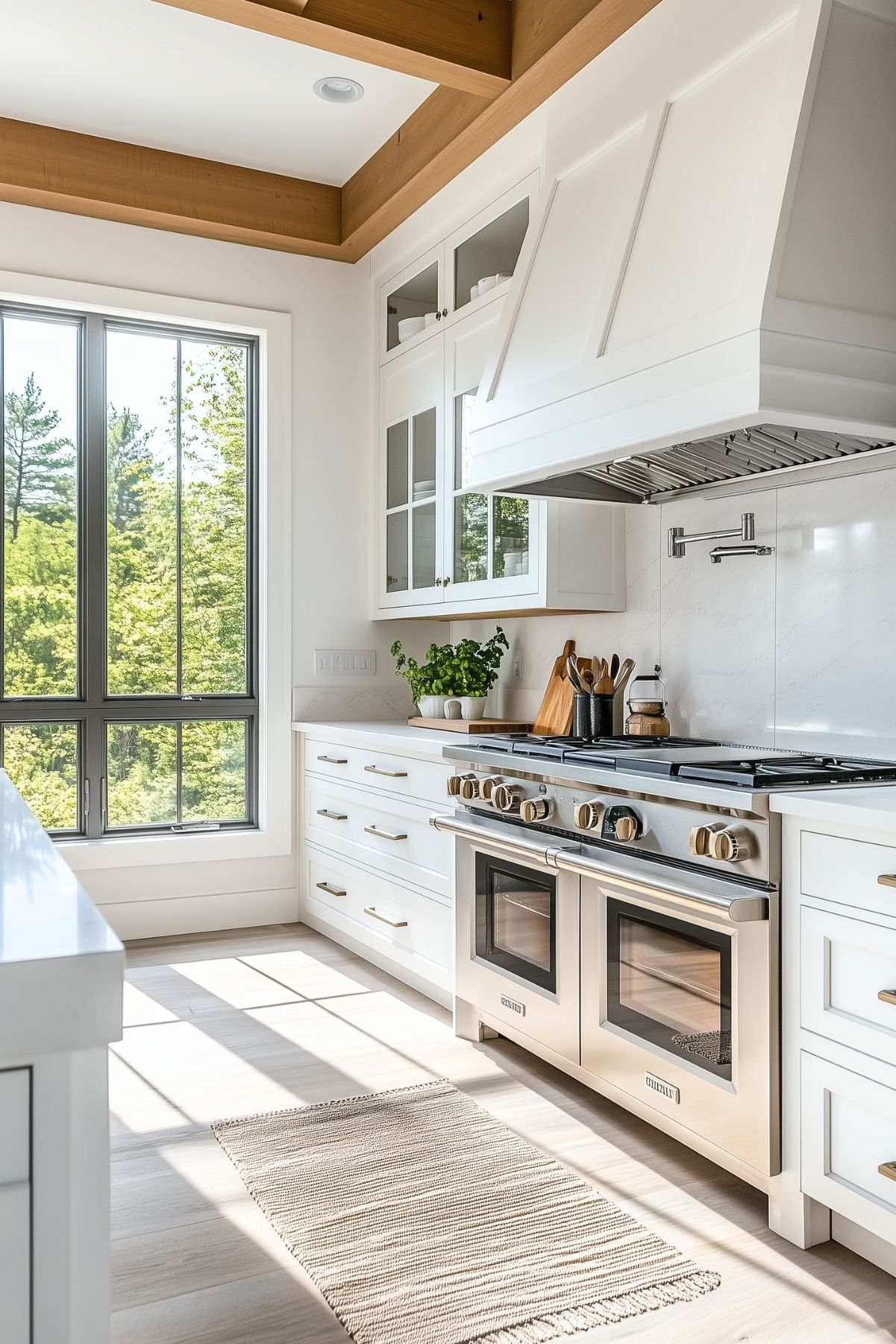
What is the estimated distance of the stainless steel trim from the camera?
1.91 meters

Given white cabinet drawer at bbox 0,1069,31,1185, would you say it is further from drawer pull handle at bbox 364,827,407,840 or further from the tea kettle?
drawer pull handle at bbox 364,827,407,840

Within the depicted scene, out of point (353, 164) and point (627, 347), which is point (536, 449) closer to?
point (627, 347)

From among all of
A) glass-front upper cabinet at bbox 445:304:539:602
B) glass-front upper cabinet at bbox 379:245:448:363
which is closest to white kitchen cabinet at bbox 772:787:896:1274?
glass-front upper cabinet at bbox 445:304:539:602

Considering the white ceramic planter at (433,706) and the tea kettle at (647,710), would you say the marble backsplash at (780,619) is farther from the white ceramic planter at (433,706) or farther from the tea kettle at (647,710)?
the white ceramic planter at (433,706)

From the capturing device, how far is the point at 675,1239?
1.91 meters

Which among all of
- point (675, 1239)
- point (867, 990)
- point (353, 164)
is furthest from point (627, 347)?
point (353, 164)

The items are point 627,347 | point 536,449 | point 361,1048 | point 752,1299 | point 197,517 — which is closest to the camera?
point 752,1299

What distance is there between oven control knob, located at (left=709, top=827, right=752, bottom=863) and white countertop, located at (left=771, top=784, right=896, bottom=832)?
0.09 meters

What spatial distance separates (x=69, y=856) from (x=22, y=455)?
1516 mm

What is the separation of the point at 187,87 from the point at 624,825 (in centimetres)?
282

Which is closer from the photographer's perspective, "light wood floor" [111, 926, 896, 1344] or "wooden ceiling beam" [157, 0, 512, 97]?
"light wood floor" [111, 926, 896, 1344]

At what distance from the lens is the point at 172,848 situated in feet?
13.4

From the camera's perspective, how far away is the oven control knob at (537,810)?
2.54 metres

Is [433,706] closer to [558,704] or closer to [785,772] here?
[558,704]
